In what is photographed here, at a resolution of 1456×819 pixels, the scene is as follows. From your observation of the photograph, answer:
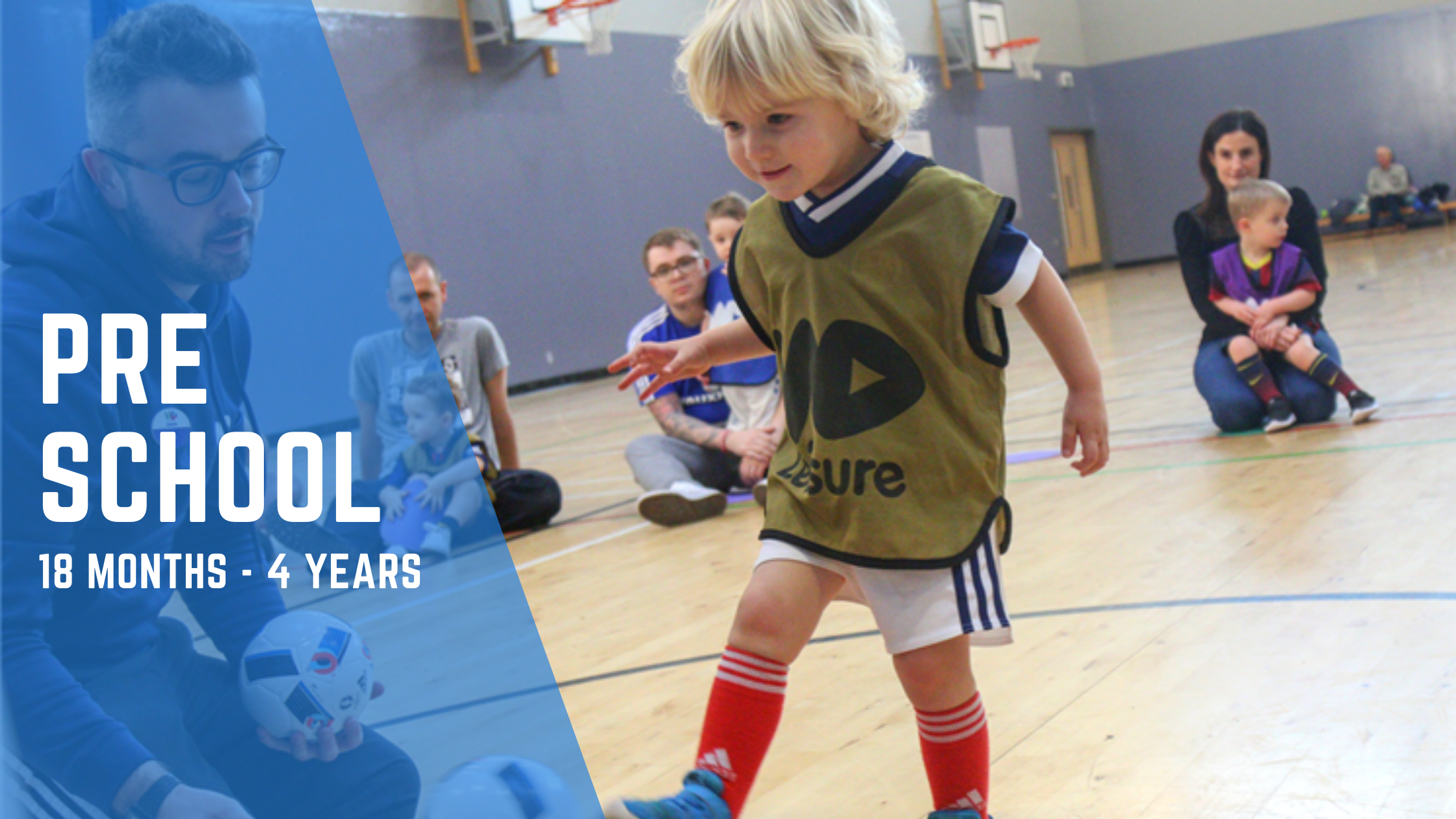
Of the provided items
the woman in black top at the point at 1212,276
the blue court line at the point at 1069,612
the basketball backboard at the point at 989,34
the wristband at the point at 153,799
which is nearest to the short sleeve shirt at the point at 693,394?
the woman in black top at the point at 1212,276

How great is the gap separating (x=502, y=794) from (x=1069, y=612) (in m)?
1.26

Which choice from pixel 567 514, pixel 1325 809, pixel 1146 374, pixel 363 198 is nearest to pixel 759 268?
pixel 1325 809

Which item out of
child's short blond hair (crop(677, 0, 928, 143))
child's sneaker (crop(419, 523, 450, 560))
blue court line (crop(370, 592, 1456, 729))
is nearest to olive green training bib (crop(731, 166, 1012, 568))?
child's short blond hair (crop(677, 0, 928, 143))

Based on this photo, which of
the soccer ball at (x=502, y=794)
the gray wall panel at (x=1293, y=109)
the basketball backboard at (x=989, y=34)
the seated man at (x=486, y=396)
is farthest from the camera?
the gray wall panel at (x=1293, y=109)

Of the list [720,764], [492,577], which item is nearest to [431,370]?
[492,577]

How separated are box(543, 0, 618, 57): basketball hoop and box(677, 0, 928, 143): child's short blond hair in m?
9.80

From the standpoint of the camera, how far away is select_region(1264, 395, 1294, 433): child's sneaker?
12.8ft

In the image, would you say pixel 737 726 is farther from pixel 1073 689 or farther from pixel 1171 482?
pixel 1171 482

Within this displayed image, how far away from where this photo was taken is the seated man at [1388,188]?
51.6 feet

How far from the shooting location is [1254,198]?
3.89 m

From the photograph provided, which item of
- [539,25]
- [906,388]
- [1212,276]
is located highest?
[539,25]

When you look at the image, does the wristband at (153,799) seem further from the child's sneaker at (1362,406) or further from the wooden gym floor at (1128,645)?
the child's sneaker at (1362,406)

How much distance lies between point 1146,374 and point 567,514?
2907mm

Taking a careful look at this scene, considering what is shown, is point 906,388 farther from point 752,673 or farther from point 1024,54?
point 1024,54
